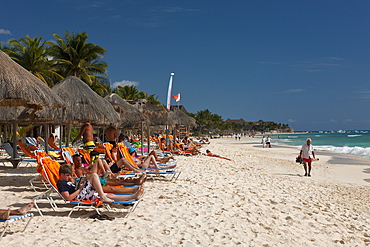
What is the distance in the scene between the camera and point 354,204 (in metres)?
6.84

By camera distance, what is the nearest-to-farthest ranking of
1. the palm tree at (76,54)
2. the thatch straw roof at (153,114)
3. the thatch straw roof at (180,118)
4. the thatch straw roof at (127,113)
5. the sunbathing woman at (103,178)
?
the sunbathing woman at (103,178), the thatch straw roof at (127,113), the thatch straw roof at (153,114), the thatch straw roof at (180,118), the palm tree at (76,54)

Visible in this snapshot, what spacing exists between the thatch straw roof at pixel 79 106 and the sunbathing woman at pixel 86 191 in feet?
11.3

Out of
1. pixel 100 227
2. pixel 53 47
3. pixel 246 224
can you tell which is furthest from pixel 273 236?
pixel 53 47

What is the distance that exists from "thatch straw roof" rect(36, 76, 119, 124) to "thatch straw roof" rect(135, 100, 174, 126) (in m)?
6.41

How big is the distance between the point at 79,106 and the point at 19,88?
3.11 metres

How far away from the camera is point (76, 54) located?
2553cm

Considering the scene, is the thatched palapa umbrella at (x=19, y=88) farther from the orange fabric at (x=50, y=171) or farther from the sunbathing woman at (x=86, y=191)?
the sunbathing woman at (x=86, y=191)

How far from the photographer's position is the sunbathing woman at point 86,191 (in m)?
4.46

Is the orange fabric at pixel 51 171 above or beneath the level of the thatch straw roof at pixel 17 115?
beneath

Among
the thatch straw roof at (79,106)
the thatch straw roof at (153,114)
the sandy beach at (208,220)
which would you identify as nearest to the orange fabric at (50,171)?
the sandy beach at (208,220)

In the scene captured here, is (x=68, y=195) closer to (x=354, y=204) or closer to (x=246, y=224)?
(x=246, y=224)

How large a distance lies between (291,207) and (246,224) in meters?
1.57

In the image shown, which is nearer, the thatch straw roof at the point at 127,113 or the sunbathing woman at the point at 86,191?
the sunbathing woman at the point at 86,191

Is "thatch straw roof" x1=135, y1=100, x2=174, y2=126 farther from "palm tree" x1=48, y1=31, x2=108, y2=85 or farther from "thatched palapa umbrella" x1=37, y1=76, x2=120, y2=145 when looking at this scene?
"palm tree" x1=48, y1=31, x2=108, y2=85
